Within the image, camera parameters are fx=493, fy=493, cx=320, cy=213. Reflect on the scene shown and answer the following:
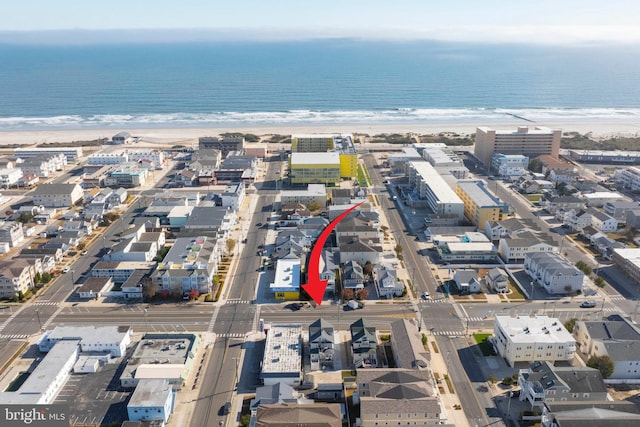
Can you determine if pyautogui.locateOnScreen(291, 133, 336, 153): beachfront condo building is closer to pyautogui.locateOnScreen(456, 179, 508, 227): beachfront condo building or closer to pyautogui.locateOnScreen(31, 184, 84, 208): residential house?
pyautogui.locateOnScreen(456, 179, 508, 227): beachfront condo building

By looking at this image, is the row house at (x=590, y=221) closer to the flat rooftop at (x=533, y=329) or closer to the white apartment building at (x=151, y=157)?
the flat rooftop at (x=533, y=329)

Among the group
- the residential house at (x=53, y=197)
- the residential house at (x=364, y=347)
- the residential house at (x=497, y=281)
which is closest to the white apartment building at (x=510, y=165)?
the residential house at (x=497, y=281)

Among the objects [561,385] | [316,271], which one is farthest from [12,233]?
[561,385]

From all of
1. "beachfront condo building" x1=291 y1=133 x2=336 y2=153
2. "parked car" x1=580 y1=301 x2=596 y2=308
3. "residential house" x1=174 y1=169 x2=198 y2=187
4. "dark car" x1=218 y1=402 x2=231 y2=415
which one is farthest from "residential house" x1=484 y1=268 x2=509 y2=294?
"beachfront condo building" x1=291 y1=133 x2=336 y2=153

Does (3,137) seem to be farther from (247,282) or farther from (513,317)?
(513,317)

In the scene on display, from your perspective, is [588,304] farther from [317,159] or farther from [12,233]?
[12,233]
